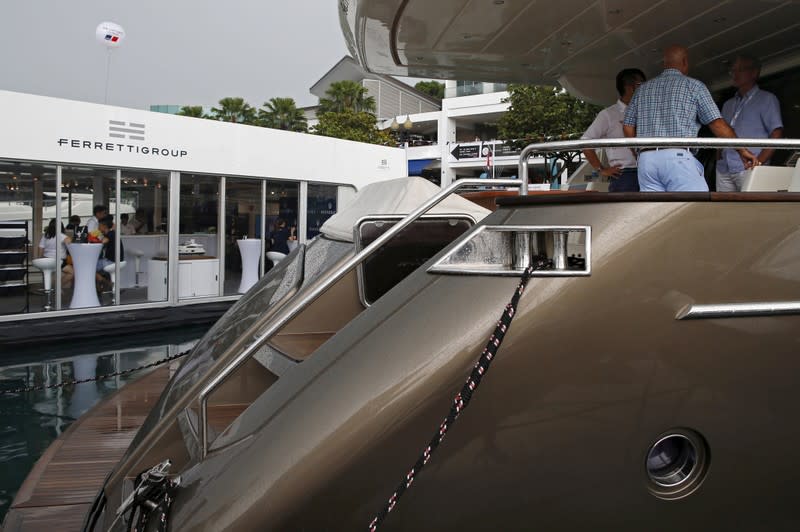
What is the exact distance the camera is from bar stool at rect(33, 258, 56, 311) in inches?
373

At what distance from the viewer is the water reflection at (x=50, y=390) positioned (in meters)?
5.29

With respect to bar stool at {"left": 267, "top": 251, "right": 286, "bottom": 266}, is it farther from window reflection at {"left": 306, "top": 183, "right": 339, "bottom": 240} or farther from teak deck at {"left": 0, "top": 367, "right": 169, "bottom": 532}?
teak deck at {"left": 0, "top": 367, "right": 169, "bottom": 532}

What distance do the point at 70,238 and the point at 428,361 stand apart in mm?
9425

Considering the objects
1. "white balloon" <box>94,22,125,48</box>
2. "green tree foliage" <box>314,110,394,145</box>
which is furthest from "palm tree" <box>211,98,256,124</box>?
"white balloon" <box>94,22,125,48</box>

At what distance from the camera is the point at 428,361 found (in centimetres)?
183

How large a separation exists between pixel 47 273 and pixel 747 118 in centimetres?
939

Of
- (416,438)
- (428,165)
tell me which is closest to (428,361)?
(416,438)

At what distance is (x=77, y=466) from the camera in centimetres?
349

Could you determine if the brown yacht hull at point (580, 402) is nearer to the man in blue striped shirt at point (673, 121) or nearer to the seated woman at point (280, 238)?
the man in blue striped shirt at point (673, 121)

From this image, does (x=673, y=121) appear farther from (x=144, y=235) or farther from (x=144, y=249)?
(x=144, y=249)

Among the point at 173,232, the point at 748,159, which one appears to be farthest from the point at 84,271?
the point at 748,159

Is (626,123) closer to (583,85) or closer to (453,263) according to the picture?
(453,263)

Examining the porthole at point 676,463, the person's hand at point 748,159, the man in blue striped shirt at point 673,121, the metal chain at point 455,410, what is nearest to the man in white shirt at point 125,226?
the man in blue striped shirt at point 673,121

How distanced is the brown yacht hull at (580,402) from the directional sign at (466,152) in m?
38.3
